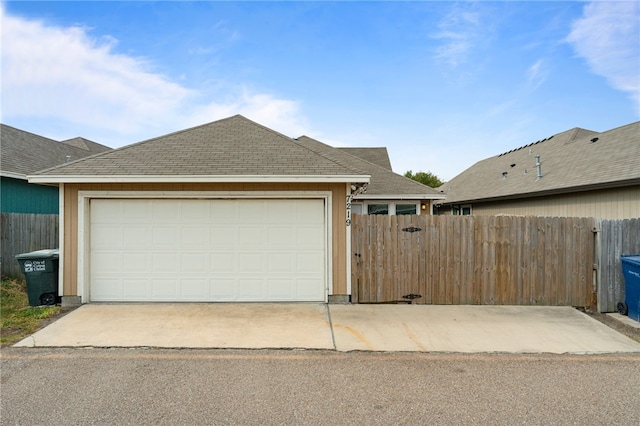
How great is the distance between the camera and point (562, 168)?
13.6 meters

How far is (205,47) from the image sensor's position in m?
11.2

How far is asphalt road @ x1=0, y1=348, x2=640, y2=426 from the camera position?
3229 mm

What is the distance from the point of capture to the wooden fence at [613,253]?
689 centimetres

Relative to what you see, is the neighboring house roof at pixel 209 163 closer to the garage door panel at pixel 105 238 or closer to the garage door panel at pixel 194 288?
the garage door panel at pixel 105 238

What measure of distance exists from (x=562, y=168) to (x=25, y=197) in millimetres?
20938

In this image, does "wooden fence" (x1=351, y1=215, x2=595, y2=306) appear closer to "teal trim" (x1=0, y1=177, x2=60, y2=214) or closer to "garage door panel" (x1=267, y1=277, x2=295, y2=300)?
"garage door panel" (x1=267, y1=277, x2=295, y2=300)

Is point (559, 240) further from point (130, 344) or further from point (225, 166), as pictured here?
point (130, 344)

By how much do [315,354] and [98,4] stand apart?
1068 centimetres

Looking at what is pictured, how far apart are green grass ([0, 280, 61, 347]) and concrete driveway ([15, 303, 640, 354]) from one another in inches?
11.9

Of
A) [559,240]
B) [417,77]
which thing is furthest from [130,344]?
[417,77]

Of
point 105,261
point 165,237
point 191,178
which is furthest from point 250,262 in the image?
point 105,261

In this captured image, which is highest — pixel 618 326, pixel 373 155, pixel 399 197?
pixel 373 155

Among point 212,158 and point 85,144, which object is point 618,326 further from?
point 85,144

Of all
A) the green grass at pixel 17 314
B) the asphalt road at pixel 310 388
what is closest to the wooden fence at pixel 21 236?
the green grass at pixel 17 314
